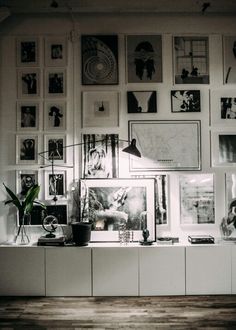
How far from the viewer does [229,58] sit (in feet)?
16.1

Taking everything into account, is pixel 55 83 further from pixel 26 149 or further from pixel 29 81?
pixel 26 149

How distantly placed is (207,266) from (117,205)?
135cm

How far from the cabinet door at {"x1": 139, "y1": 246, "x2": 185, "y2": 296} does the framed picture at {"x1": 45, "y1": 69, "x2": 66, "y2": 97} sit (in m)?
2.32

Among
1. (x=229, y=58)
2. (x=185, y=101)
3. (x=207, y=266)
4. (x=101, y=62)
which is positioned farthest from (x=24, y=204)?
(x=229, y=58)

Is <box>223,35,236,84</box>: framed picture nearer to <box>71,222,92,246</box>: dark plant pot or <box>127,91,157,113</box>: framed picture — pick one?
<box>127,91,157,113</box>: framed picture

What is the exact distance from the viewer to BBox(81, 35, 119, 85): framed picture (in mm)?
4902

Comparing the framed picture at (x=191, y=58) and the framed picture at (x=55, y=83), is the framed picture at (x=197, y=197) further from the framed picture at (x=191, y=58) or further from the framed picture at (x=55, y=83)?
the framed picture at (x=55, y=83)

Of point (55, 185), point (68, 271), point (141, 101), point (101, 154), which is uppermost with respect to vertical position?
point (141, 101)

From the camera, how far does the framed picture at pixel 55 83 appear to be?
16.1 feet

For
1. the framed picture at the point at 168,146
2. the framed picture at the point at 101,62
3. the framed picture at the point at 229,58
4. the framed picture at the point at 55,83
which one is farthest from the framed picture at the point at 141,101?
the framed picture at the point at 229,58

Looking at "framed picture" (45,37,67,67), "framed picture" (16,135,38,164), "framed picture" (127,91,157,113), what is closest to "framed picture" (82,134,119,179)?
"framed picture" (127,91,157,113)

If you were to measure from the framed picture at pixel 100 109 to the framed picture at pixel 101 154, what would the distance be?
0.17m

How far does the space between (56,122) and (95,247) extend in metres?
1.73

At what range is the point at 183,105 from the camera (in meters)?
4.89
